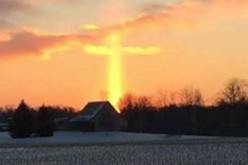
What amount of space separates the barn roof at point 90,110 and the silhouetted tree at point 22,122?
30.1 metres

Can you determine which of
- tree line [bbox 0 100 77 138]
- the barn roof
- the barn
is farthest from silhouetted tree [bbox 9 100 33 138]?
the barn roof

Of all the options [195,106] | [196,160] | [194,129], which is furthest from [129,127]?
[196,160]

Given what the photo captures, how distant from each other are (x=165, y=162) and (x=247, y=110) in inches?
3897

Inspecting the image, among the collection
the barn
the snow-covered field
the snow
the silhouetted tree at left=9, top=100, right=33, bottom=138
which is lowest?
the snow-covered field

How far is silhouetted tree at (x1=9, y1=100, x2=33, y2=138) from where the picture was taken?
9194 cm

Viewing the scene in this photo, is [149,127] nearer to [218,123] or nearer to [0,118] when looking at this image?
[218,123]

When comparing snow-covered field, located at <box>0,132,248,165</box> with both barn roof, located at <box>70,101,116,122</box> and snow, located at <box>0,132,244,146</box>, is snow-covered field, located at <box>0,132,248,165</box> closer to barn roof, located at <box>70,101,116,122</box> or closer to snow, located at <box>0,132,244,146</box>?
snow, located at <box>0,132,244,146</box>

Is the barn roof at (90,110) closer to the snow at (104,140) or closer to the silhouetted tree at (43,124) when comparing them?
the snow at (104,140)

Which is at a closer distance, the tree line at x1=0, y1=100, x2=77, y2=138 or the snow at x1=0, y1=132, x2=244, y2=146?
the snow at x1=0, y1=132, x2=244, y2=146

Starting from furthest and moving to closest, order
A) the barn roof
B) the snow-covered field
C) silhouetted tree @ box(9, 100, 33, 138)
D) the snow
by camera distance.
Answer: the barn roof
silhouetted tree @ box(9, 100, 33, 138)
the snow
the snow-covered field

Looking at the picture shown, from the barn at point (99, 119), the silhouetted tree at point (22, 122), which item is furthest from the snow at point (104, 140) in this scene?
the barn at point (99, 119)

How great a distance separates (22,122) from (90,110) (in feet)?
120

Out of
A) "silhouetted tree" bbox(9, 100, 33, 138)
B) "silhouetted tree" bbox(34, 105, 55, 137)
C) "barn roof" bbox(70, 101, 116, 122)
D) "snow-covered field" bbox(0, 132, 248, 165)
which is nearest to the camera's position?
"snow-covered field" bbox(0, 132, 248, 165)

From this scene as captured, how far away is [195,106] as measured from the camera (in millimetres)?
156375
